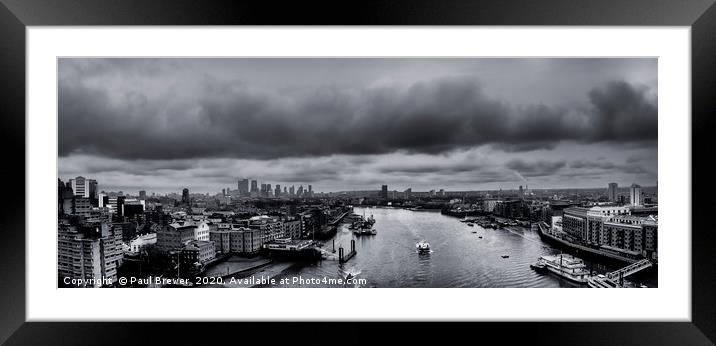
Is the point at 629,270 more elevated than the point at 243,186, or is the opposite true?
Answer: the point at 243,186

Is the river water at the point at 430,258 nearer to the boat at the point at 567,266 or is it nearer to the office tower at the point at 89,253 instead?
the boat at the point at 567,266

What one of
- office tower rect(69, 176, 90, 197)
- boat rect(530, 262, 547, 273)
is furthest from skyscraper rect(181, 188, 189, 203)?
boat rect(530, 262, 547, 273)

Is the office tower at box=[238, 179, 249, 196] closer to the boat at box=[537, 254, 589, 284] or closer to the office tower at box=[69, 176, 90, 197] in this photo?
the office tower at box=[69, 176, 90, 197]

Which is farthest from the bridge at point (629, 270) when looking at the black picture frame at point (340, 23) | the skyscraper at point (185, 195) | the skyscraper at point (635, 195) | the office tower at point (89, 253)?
the office tower at point (89, 253)

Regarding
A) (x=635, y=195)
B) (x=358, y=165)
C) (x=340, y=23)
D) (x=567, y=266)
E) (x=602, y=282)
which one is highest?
(x=340, y=23)

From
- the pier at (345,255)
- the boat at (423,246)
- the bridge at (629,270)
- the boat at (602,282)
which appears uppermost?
the boat at (423,246)

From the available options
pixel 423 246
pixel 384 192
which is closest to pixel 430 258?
pixel 423 246

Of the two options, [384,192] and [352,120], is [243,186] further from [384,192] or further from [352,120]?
[384,192]
